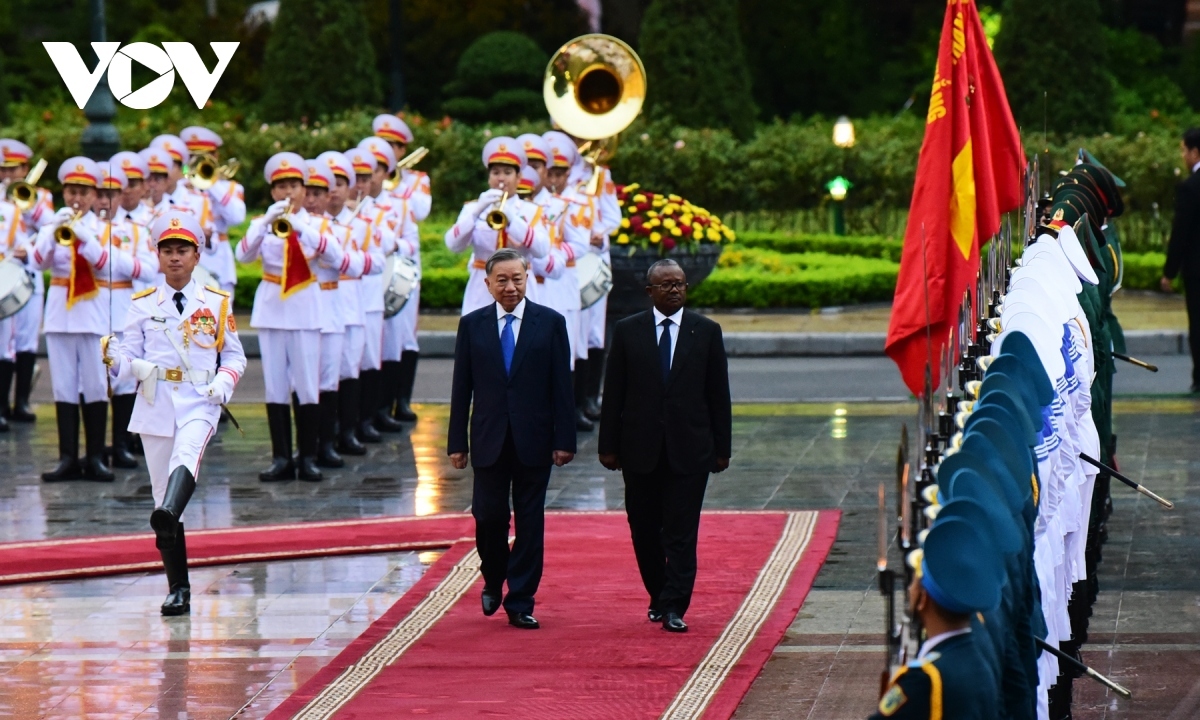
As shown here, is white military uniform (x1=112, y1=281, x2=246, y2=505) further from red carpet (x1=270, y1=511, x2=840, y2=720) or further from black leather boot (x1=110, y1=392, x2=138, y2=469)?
black leather boot (x1=110, y1=392, x2=138, y2=469)

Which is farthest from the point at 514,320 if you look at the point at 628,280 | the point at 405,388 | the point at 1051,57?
the point at 1051,57

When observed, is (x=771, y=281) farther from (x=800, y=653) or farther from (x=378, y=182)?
(x=800, y=653)

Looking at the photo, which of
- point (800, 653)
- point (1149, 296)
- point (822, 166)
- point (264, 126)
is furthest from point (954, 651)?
point (264, 126)

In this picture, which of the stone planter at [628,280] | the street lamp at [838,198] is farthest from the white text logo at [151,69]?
the stone planter at [628,280]

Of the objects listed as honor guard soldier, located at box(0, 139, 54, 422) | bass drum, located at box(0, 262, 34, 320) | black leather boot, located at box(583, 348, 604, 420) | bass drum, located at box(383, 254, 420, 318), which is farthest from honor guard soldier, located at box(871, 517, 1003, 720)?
honor guard soldier, located at box(0, 139, 54, 422)

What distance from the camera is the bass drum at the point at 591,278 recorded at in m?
14.8

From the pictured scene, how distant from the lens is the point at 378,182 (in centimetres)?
1433

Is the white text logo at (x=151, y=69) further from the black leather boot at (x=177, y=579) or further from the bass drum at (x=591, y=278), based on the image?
the black leather boot at (x=177, y=579)

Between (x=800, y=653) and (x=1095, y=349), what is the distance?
1.81m

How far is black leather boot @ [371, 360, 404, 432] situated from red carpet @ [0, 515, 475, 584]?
3.44m

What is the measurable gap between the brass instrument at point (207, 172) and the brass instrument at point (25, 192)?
45.4 inches

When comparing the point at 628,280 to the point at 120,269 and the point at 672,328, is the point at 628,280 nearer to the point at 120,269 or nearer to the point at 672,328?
the point at 120,269

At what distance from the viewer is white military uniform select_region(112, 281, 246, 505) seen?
30.9 feet

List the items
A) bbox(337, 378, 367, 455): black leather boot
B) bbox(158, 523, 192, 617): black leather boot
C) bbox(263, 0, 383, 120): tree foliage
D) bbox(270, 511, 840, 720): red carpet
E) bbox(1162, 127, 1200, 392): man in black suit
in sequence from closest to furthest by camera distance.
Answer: bbox(270, 511, 840, 720): red carpet < bbox(158, 523, 192, 617): black leather boot < bbox(337, 378, 367, 455): black leather boot < bbox(1162, 127, 1200, 392): man in black suit < bbox(263, 0, 383, 120): tree foliage
